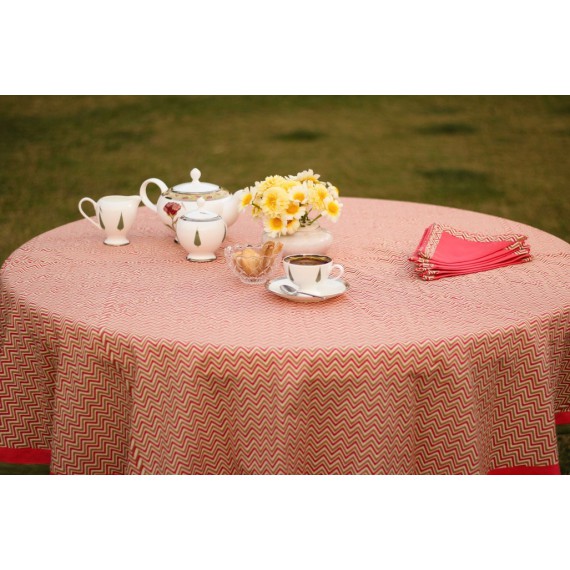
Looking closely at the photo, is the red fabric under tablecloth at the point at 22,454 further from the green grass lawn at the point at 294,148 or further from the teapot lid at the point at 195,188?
the green grass lawn at the point at 294,148

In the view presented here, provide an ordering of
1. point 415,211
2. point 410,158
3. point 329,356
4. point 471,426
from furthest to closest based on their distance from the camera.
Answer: point 410,158
point 415,211
point 471,426
point 329,356

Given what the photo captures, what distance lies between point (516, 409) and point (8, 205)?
4751mm

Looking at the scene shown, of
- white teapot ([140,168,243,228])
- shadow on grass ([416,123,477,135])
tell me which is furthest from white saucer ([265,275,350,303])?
shadow on grass ([416,123,477,135])

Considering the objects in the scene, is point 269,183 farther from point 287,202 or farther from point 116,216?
point 116,216

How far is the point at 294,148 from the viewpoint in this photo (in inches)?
301

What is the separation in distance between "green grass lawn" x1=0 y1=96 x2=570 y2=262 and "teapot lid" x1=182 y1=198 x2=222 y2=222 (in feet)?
9.13

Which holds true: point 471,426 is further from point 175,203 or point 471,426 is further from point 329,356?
point 175,203

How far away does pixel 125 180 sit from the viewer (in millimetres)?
7016

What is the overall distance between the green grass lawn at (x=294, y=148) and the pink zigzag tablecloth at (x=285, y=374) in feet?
10.2

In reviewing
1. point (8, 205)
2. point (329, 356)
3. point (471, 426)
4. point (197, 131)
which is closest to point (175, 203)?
point (329, 356)

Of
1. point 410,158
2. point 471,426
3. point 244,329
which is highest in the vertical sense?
point 244,329

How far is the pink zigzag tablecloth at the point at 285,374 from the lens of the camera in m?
2.29

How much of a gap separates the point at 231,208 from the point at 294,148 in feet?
15.0

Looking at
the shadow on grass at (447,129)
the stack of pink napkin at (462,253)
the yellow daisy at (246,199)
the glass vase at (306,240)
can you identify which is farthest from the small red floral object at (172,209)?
the shadow on grass at (447,129)
